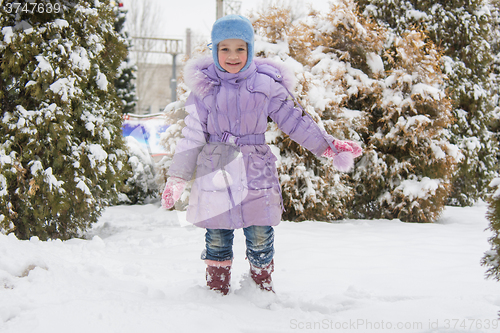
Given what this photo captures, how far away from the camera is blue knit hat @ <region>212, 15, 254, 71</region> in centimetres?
237

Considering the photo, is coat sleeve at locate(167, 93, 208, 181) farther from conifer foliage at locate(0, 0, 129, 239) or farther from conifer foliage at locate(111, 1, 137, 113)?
conifer foliage at locate(111, 1, 137, 113)

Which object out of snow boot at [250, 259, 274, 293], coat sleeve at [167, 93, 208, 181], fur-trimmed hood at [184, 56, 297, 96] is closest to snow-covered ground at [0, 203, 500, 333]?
snow boot at [250, 259, 274, 293]

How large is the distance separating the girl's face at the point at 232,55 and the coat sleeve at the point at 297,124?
0.26 metres

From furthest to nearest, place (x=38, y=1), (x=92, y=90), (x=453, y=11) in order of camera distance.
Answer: (x=453, y=11)
(x=92, y=90)
(x=38, y=1)

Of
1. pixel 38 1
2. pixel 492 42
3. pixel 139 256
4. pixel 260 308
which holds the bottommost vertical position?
pixel 139 256

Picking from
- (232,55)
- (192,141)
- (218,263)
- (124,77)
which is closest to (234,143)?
(192,141)

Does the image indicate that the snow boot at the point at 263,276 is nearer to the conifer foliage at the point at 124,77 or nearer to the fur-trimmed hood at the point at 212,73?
the fur-trimmed hood at the point at 212,73

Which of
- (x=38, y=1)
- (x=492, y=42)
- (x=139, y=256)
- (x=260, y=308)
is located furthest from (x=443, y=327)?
(x=492, y=42)

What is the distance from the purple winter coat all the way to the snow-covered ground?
522mm

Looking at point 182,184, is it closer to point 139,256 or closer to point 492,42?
point 139,256

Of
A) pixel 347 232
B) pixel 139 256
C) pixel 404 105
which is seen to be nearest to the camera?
pixel 139 256

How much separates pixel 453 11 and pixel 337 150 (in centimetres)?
584

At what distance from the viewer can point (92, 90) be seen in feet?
14.0

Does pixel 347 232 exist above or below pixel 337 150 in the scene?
below
